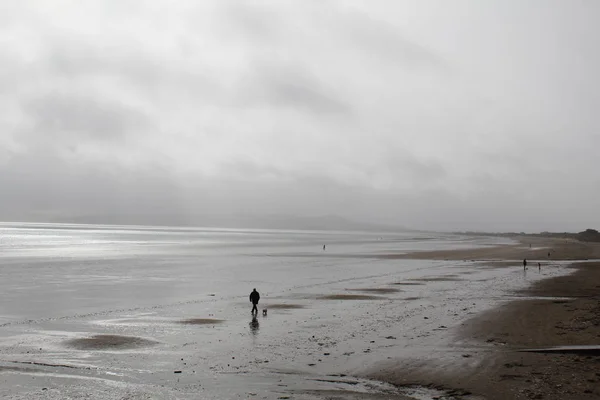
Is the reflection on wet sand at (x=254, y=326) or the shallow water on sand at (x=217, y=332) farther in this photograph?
the reflection on wet sand at (x=254, y=326)

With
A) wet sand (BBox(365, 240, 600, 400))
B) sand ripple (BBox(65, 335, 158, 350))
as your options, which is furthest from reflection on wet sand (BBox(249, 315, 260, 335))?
wet sand (BBox(365, 240, 600, 400))

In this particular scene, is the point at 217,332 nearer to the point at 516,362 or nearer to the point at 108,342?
the point at 108,342

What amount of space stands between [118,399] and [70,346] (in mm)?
8546

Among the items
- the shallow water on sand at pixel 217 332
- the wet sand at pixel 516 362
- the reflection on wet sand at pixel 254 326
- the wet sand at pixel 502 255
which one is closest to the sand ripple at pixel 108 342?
the shallow water on sand at pixel 217 332

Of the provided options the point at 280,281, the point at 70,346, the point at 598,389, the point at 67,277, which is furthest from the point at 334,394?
the point at 67,277

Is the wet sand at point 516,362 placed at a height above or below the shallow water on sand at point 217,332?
above

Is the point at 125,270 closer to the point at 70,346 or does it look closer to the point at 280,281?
the point at 280,281

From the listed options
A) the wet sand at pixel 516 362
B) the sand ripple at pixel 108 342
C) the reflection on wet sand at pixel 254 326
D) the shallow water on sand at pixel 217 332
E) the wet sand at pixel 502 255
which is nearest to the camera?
the wet sand at pixel 516 362

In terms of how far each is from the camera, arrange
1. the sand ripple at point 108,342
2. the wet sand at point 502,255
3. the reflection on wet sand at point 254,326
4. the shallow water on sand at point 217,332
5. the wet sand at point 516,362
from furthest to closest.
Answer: the wet sand at point 502,255 < the reflection on wet sand at point 254,326 < the sand ripple at point 108,342 < the shallow water on sand at point 217,332 < the wet sand at point 516,362

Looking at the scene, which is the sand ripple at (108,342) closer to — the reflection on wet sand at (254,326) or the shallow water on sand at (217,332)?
the shallow water on sand at (217,332)

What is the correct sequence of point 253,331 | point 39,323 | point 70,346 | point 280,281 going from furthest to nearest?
point 280,281 < point 39,323 < point 253,331 < point 70,346

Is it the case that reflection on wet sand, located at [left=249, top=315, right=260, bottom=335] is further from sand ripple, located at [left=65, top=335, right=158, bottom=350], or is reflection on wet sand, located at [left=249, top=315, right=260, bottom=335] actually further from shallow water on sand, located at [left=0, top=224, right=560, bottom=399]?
sand ripple, located at [left=65, top=335, right=158, bottom=350]

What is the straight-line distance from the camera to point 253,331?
84.6ft

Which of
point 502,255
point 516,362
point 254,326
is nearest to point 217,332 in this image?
point 254,326
